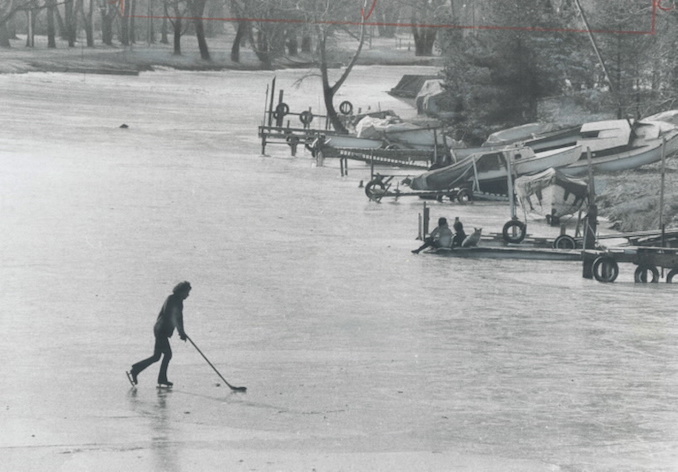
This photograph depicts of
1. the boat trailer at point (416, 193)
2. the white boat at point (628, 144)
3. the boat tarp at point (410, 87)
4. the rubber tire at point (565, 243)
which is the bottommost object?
the rubber tire at point (565, 243)

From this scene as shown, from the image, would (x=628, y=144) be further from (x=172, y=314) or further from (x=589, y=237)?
(x=172, y=314)

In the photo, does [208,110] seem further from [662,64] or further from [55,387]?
[55,387]

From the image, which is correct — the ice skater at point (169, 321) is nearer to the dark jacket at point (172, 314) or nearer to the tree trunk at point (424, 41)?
the dark jacket at point (172, 314)

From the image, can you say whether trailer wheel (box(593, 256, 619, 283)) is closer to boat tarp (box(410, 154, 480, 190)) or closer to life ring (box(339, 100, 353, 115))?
boat tarp (box(410, 154, 480, 190))

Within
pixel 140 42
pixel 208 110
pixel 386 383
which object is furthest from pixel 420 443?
pixel 140 42

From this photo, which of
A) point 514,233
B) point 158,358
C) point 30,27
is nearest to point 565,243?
point 514,233

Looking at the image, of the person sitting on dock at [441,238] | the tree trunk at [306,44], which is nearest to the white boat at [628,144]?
the person sitting on dock at [441,238]
